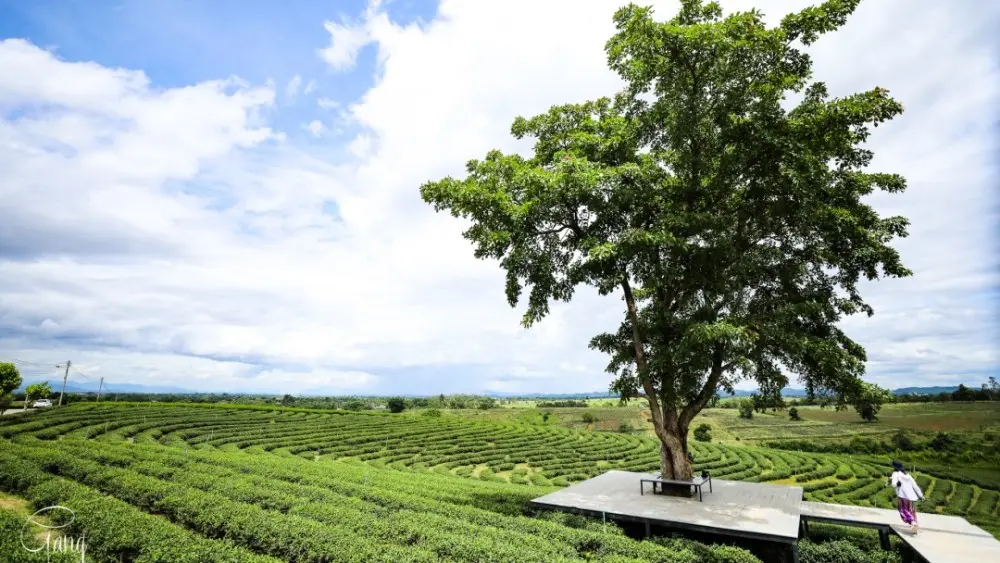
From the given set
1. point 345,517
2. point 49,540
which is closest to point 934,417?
point 345,517

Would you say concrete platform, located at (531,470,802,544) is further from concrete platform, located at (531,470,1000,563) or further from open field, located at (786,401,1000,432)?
open field, located at (786,401,1000,432)

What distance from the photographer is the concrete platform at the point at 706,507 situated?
991 cm

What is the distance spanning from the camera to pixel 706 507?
38.6 feet

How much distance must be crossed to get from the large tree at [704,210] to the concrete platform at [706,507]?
1.46 metres

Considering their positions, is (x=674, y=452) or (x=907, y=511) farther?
(x=674, y=452)

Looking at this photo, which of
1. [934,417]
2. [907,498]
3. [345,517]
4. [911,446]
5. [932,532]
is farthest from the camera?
[934,417]

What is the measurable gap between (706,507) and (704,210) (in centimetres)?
839

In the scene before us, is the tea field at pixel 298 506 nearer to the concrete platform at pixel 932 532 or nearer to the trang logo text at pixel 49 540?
the trang logo text at pixel 49 540

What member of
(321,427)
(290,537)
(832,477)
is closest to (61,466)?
(290,537)

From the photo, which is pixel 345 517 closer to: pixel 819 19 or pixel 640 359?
pixel 640 359

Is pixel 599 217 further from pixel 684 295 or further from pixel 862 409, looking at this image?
pixel 862 409

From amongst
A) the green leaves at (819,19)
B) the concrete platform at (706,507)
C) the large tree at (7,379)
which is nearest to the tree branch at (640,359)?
the concrete platform at (706,507)

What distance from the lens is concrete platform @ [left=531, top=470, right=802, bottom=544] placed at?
9906mm

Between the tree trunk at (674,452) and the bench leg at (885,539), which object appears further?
the tree trunk at (674,452)
